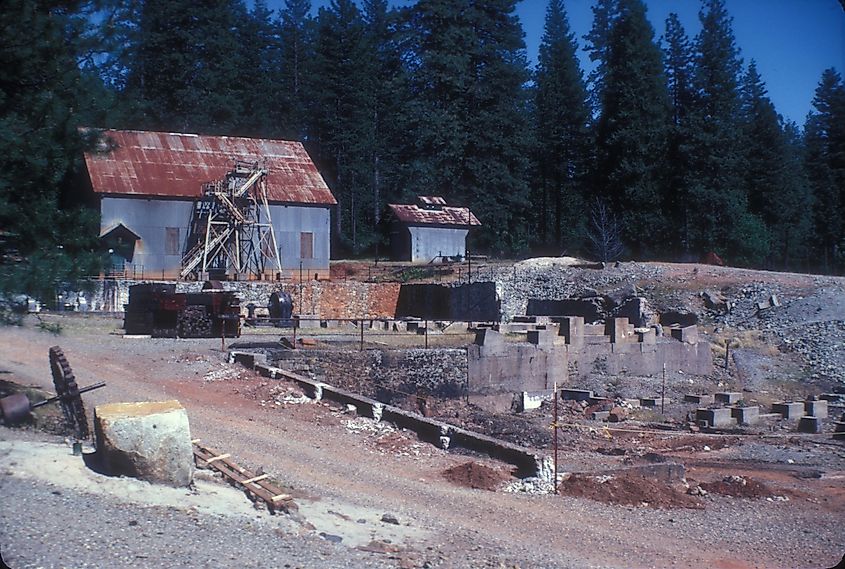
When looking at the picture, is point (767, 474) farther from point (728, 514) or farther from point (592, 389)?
point (592, 389)

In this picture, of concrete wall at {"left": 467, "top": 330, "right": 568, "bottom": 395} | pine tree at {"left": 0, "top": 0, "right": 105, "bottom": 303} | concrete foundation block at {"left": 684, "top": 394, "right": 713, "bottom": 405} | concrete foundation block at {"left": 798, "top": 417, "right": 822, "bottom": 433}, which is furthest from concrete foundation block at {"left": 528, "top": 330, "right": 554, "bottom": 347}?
pine tree at {"left": 0, "top": 0, "right": 105, "bottom": 303}

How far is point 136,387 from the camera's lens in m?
14.1

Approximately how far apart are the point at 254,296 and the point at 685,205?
18.0m

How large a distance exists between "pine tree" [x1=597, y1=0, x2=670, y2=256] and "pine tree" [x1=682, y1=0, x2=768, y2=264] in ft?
4.57

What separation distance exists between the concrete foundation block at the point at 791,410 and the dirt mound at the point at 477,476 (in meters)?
9.86

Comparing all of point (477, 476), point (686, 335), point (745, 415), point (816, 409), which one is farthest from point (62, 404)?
point (686, 335)

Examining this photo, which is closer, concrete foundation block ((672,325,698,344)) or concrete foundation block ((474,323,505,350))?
concrete foundation block ((474,323,505,350))

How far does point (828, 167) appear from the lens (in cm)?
2314

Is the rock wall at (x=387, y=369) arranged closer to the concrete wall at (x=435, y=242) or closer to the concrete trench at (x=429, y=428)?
the concrete trench at (x=429, y=428)

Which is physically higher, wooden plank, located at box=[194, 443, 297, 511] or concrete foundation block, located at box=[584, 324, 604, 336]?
concrete foundation block, located at box=[584, 324, 604, 336]

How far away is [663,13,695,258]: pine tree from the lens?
25719mm

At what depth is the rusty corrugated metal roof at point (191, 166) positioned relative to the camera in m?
32.2

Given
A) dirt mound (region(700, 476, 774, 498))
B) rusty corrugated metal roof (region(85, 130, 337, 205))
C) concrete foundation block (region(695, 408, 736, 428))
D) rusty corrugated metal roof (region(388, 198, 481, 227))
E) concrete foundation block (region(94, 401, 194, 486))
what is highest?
rusty corrugated metal roof (region(85, 130, 337, 205))

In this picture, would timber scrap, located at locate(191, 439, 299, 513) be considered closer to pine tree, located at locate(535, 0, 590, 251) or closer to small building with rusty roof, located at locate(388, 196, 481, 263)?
pine tree, located at locate(535, 0, 590, 251)
